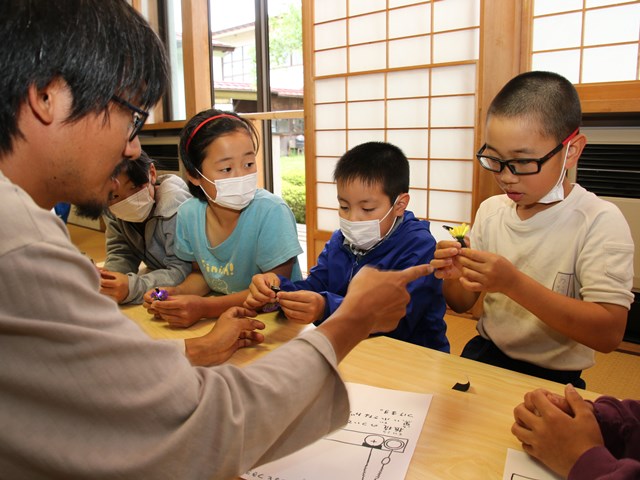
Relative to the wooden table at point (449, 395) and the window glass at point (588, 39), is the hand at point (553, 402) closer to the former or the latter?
the wooden table at point (449, 395)

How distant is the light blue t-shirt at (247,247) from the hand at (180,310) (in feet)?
1.27

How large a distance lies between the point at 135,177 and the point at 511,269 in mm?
1537

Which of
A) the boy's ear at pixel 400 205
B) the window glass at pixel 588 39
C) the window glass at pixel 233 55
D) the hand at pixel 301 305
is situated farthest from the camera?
the window glass at pixel 233 55

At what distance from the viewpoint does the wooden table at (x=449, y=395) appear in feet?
2.76

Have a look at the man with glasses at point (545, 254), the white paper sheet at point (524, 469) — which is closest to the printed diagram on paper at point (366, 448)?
the white paper sheet at point (524, 469)

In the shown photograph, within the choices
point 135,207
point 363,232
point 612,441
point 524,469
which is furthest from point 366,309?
point 135,207

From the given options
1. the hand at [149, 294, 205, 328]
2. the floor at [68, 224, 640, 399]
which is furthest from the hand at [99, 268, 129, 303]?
the floor at [68, 224, 640, 399]

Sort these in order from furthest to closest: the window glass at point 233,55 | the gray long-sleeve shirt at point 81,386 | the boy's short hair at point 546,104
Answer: the window glass at point 233,55
the boy's short hair at point 546,104
the gray long-sleeve shirt at point 81,386

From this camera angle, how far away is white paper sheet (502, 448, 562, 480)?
0.80 m

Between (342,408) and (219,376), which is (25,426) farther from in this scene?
(342,408)

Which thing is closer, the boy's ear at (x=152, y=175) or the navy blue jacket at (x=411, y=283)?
the navy blue jacket at (x=411, y=283)

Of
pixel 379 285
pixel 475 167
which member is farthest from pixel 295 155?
pixel 379 285

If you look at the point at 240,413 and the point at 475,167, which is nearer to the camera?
the point at 240,413

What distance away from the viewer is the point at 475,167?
289 cm
